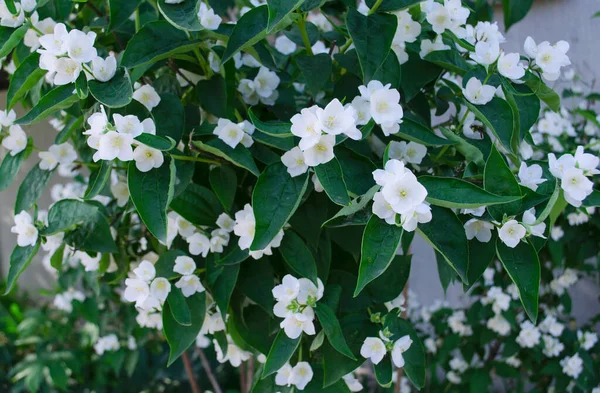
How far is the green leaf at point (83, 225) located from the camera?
911 mm

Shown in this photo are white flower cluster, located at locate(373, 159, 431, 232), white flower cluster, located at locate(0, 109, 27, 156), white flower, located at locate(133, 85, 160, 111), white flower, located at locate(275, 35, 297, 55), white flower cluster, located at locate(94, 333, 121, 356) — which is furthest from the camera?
white flower cluster, located at locate(94, 333, 121, 356)

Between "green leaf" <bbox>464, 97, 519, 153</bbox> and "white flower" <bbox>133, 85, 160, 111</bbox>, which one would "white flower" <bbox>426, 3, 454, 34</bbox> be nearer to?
"green leaf" <bbox>464, 97, 519, 153</bbox>

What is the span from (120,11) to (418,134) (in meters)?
0.45

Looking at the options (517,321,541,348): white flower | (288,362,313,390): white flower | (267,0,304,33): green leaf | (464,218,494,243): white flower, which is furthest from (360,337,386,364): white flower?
(517,321,541,348): white flower

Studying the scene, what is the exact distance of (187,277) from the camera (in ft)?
2.88

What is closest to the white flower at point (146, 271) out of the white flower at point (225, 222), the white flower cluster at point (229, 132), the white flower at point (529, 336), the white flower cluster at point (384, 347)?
the white flower at point (225, 222)

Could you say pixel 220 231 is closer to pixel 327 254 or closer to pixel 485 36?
pixel 327 254

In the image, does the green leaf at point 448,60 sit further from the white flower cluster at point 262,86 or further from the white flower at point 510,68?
the white flower cluster at point 262,86

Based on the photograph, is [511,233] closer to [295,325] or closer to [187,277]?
[295,325]

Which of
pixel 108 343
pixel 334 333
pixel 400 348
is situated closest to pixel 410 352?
pixel 400 348

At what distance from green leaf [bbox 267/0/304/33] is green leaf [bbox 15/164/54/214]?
49 cm

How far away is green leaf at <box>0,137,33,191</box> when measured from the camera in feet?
3.02

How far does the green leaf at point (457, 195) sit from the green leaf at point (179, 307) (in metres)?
0.39

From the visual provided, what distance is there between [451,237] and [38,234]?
623mm
